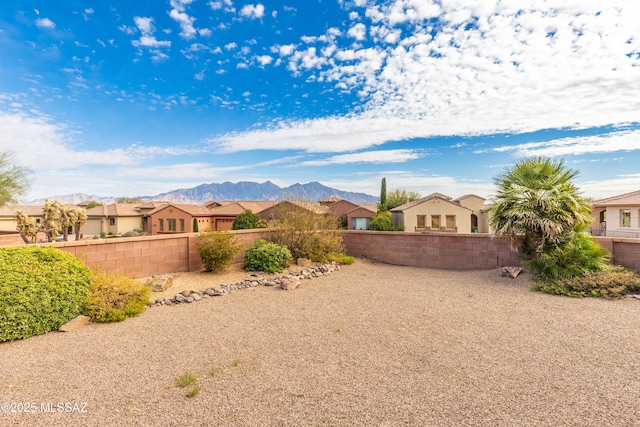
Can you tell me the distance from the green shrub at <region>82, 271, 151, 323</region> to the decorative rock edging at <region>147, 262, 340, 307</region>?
2.29 feet

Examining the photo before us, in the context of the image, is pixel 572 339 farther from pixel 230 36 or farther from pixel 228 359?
pixel 230 36

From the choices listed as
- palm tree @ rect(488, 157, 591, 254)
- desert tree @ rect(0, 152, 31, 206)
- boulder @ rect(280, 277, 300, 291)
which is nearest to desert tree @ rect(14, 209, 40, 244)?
boulder @ rect(280, 277, 300, 291)

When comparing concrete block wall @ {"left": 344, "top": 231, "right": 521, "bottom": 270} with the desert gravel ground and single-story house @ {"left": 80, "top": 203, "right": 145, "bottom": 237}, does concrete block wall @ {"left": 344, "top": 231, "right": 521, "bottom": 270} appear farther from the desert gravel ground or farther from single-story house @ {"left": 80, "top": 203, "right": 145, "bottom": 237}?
single-story house @ {"left": 80, "top": 203, "right": 145, "bottom": 237}

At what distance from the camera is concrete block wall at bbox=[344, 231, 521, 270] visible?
11352 mm

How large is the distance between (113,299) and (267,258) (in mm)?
5261

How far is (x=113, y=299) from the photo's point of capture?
662 centimetres

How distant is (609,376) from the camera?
156 inches

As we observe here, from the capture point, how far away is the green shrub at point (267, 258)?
11.2 metres

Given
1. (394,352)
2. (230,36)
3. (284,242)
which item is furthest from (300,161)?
(394,352)

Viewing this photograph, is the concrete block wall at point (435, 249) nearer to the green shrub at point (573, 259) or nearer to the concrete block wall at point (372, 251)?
the concrete block wall at point (372, 251)

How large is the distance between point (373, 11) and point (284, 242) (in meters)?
9.84

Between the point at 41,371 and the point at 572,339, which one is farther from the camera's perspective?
the point at 572,339

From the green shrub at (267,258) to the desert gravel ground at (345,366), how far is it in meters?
3.69

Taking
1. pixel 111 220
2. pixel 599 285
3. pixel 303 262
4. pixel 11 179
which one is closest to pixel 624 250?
pixel 599 285
